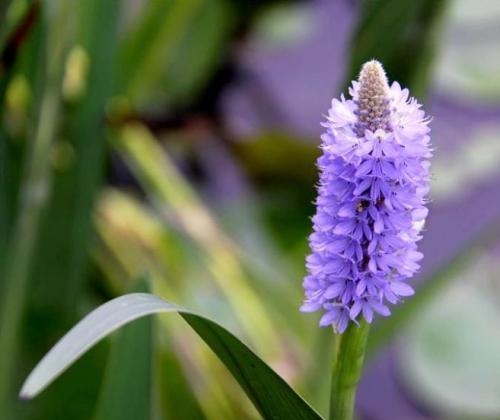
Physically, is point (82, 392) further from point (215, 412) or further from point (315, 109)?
point (315, 109)

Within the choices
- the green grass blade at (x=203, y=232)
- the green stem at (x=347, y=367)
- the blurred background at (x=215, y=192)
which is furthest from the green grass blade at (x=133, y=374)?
the green grass blade at (x=203, y=232)

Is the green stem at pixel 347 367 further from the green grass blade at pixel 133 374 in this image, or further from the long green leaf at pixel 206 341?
the green grass blade at pixel 133 374

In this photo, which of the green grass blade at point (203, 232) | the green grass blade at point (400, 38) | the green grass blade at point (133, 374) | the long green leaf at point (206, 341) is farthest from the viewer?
the green grass blade at point (203, 232)

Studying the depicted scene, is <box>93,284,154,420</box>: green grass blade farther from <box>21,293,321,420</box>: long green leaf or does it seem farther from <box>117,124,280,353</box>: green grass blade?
<box>117,124,280,353</box>: green grass blade

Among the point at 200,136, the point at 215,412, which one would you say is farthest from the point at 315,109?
the point at 215,412

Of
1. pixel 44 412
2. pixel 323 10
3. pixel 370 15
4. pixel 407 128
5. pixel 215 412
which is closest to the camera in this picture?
pixel 407 128

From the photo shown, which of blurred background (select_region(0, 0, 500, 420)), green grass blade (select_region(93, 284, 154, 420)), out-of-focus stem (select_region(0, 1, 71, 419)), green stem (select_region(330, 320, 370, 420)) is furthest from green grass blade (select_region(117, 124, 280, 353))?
green stem (select_region(330, 320, 370, 420))

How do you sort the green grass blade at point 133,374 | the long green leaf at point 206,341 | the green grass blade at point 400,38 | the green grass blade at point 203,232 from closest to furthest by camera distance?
1. the long green leaf at point 206,341
2. the green grass blade at point 133,374
3. the green grass blade at point 400,38
4. the green grass blade at point 203,232
